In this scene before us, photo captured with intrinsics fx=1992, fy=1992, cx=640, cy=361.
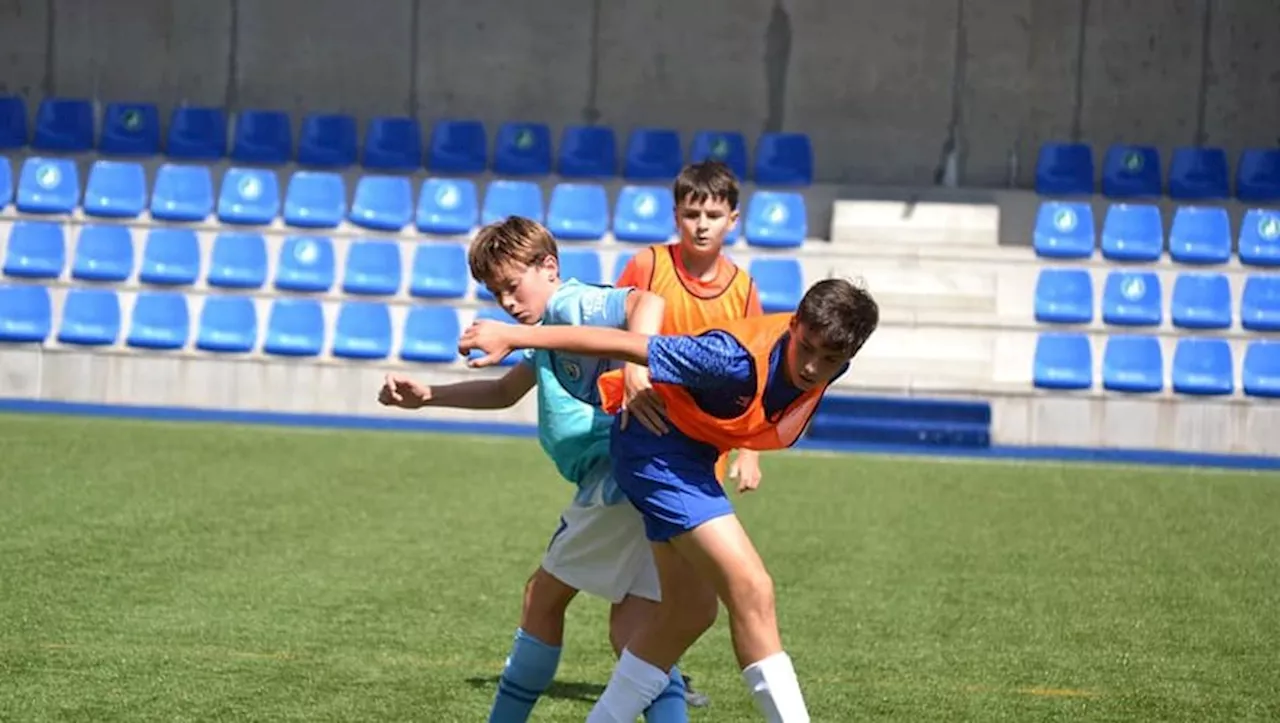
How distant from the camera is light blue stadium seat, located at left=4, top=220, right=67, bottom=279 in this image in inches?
666

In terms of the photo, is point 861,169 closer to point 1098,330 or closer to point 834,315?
point 1098,330

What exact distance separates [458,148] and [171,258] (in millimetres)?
2773

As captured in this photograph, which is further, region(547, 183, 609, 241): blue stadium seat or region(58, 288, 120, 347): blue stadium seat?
region(547, 183, 609, 241): blue stadium seat

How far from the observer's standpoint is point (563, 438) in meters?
4.83

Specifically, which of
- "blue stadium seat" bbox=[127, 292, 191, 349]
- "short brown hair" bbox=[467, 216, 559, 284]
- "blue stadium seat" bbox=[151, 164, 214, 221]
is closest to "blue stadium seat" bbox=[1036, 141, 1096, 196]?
"blue stadium seat" bbox=[151, 164, 214, 221]

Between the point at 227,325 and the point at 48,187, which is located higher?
the point at 48,187

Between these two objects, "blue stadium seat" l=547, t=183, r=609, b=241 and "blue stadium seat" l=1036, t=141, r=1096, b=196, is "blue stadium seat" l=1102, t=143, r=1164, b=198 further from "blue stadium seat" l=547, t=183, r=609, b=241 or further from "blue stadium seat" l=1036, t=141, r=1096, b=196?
"blue stadium seat" l=547, t=183, r=609, b=241

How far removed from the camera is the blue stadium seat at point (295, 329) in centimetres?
1628

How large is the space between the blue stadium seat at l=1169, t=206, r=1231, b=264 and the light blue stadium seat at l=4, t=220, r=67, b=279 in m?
9.43

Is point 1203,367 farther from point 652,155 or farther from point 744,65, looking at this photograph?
point 744,65

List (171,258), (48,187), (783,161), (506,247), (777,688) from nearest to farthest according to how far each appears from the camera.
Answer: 1. (777,688)
2. (506,247)
3. (171,258)
4. (48,187)
5. (783,161)

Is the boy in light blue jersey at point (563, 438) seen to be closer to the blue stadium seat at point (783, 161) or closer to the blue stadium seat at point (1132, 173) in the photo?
the blue stadium seat at point (783, 161)

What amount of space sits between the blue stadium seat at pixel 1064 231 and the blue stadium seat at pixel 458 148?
496cm

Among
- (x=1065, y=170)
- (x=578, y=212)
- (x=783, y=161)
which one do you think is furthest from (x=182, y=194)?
(x=1065, y=170)
